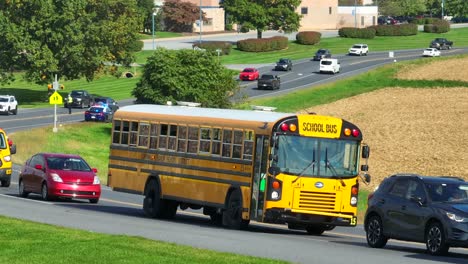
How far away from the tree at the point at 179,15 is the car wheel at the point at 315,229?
144312mm

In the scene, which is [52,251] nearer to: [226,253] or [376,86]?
[226,253]

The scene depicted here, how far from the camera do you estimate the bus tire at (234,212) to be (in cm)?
2827

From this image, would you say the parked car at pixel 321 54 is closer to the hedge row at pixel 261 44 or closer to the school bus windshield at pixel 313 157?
the hedge row at pixel 261 44

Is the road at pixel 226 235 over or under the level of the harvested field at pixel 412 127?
over

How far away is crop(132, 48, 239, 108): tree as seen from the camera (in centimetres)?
7875

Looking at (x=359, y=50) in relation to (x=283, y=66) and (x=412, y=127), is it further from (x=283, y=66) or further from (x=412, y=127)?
(x=412, y=127)

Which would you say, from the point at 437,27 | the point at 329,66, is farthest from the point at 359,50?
the point at 437,27

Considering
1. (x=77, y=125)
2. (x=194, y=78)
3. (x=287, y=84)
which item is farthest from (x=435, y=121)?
(x=287, y=84)

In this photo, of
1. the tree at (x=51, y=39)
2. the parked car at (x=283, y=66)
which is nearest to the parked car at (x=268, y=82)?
the tree at (x=51, y=39)

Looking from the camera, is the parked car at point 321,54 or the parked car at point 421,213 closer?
the parked car at point 421,213

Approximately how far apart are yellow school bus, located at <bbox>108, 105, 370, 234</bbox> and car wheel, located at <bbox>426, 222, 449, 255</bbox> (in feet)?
14.2

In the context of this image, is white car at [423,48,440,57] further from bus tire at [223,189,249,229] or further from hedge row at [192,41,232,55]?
bus tire at [223,189,249,229]

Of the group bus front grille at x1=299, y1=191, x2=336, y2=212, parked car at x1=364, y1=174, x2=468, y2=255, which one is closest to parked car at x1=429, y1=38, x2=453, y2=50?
bus front grille at x1=299, y1=191, x2=336, y2=212

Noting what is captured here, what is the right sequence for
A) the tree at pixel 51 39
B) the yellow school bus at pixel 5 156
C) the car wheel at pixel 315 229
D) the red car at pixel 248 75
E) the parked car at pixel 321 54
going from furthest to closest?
the parked car at pixel 321 54, the red car at pixel 248 75, the tree at pixel 51 39, the yellow school bus at pixel 5 156, the car wheel at pixel 315 229
